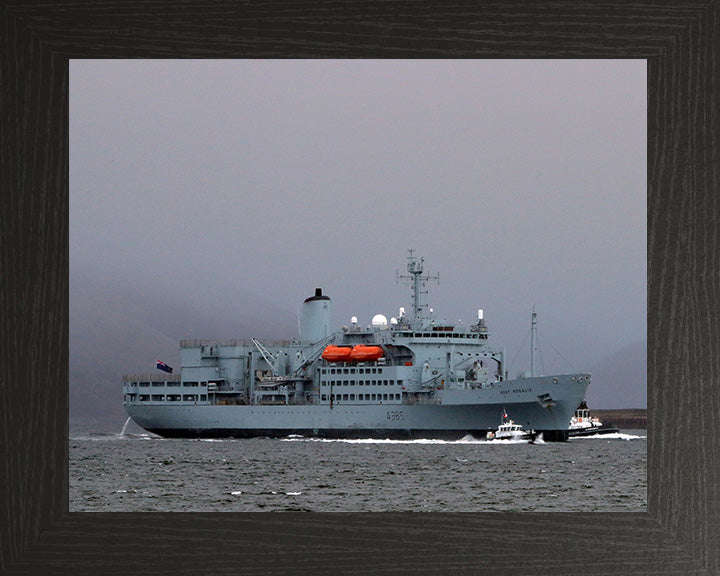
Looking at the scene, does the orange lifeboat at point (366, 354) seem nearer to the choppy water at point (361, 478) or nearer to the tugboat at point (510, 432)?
the choppy water at point (361, 478)

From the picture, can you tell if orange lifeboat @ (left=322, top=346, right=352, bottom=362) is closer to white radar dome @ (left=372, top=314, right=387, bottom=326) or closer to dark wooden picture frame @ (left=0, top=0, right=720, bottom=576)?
white radar dome @ (left=372, top=314, right=387, bottom=326)

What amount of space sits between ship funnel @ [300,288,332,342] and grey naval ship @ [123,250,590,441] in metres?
0.03

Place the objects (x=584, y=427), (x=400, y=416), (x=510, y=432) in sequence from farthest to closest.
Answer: (x=584, y=427), (x=400, y=416), (x=510, y=432)

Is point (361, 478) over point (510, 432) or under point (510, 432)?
under

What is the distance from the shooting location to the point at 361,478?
60.6ft

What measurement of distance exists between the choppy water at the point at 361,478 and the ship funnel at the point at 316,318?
20.6ft

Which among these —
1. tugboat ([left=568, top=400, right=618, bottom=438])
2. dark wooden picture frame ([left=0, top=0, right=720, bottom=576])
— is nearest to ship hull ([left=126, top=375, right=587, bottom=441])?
tugboat ([left=568, top=400, right=618, bottom=438])

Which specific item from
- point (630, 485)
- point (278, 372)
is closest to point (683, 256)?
point (630, 485)

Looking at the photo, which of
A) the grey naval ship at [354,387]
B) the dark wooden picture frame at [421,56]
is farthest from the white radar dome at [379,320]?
the dark wooden picture frame at [421,56]

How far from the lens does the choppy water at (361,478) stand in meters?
14.0

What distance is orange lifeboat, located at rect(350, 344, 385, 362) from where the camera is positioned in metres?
33.4

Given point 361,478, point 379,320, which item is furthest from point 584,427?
point 361,478

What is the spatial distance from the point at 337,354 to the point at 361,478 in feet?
49.9

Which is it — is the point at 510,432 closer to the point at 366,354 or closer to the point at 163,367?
the point at 366,354
